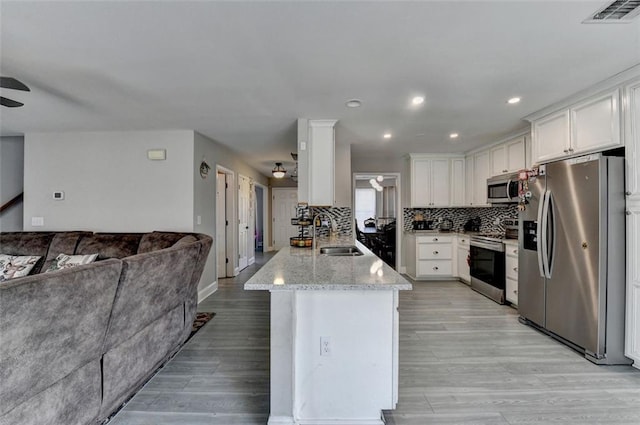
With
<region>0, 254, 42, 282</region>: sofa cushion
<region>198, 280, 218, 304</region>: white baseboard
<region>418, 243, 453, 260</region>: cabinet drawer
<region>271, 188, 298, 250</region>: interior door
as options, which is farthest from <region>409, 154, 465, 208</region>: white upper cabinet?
<region>0, 254, 42, 282</region>: sofa cushion

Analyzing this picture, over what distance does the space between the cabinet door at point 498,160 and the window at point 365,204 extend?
20.4 feet

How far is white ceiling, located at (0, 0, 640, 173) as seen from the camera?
157cm

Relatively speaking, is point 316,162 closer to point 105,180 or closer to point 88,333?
point 88,333

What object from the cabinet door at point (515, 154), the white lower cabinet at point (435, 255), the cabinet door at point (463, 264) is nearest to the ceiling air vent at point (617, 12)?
the cabinet door at point (515, 154)

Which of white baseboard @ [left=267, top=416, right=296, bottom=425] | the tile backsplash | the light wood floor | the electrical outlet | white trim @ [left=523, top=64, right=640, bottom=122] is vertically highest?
white trim @ [left=523, top=64, right=640, bottom=122]

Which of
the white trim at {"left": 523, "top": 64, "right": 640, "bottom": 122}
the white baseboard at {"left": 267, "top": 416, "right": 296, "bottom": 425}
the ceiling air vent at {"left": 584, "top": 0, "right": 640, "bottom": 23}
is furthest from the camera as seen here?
the white trim at {"left": 523, "top": 64, "right": 640, "bottom": 122}

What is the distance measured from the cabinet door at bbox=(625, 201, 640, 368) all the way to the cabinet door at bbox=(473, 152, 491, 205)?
7.91 feet

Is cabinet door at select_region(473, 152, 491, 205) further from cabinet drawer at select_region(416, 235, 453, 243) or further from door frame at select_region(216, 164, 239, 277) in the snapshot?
door frame at select_region(216, 164, 239, 277)

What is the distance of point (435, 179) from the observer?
5371 mm

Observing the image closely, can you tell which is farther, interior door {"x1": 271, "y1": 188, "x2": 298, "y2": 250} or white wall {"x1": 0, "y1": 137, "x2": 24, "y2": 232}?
interior door {"x1": 271, "y1": 188, "x2": 298, "y2": 250}

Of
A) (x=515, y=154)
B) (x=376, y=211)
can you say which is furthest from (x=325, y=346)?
(x=376, y=211)

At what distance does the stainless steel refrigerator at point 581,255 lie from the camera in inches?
92.3

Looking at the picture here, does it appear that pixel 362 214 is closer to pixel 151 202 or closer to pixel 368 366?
pixel 151 202

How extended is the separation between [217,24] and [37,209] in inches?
162
